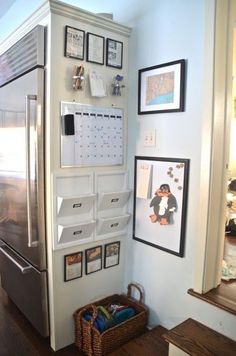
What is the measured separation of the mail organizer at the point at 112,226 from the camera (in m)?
1.97

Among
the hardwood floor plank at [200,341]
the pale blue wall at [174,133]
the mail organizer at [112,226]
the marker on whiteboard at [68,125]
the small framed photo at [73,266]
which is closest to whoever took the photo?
the hardwood floor plank at [200,341]

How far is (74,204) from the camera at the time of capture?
1797 millimetres

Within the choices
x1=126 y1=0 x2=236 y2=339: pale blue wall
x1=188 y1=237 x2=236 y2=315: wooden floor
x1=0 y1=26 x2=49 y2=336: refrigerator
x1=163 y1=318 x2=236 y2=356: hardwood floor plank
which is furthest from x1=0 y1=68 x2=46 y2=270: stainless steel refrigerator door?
x1=188 y1=237 x2=236 y2=315: wooden floor

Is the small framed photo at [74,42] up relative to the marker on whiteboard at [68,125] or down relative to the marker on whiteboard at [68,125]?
up

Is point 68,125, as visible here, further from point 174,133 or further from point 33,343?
point 33,343

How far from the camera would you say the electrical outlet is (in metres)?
1.85

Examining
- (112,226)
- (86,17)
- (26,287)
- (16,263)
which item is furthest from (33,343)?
(86,17)

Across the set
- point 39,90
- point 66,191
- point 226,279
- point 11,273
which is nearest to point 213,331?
point 226,279

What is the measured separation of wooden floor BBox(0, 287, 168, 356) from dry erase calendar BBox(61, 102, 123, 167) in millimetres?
1158

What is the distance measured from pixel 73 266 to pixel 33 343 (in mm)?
608

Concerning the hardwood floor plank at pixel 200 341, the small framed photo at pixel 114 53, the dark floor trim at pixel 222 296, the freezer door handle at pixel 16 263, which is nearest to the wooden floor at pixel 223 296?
the dark floor trim at pixel 222 296

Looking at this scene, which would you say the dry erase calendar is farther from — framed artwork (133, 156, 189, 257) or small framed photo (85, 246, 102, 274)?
small framed photo (85, 246, 102, 274)

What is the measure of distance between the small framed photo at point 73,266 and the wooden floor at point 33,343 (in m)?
0.49

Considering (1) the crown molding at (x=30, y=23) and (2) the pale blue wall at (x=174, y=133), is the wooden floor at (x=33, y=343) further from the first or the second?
(1) the crown molding at (x=30, y=23)
